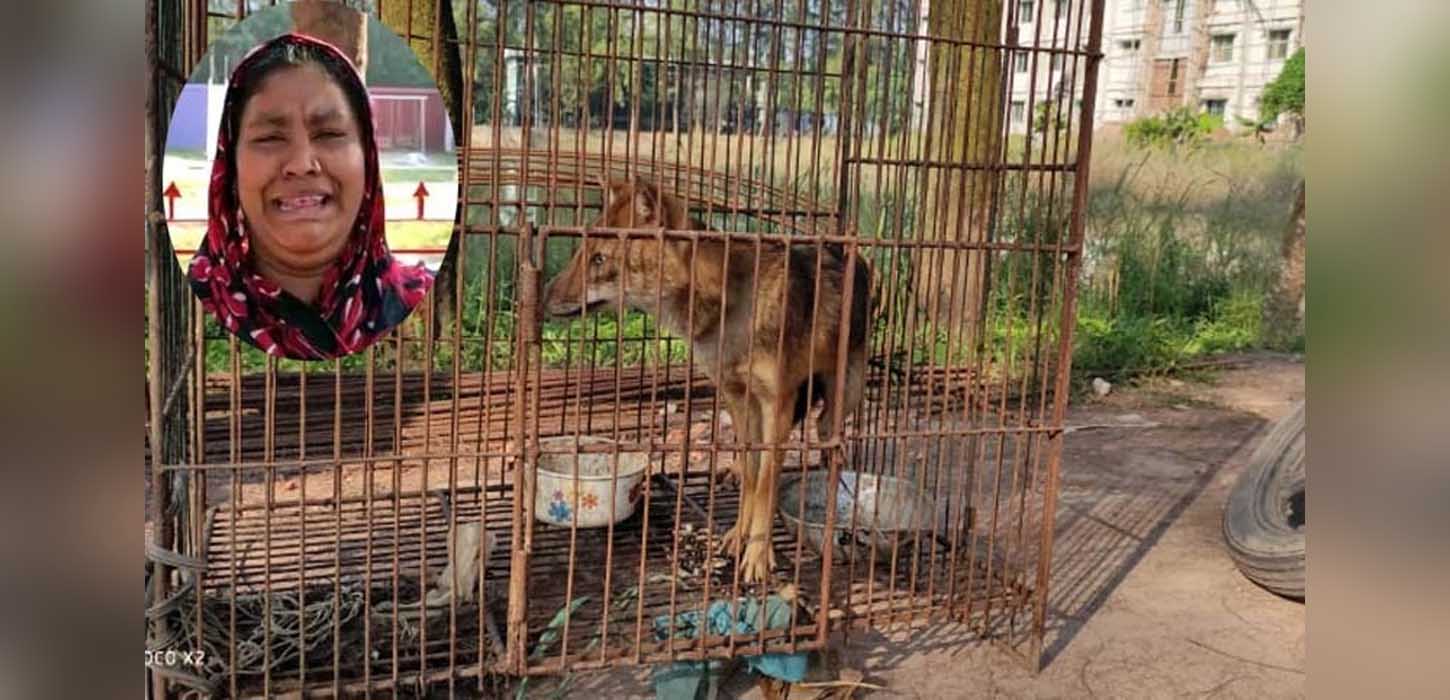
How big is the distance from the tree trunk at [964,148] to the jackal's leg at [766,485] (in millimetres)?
967

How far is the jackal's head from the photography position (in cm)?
530

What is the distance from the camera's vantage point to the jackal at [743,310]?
18.1 ft

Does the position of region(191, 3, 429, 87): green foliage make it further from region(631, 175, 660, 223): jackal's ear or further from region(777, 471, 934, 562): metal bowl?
region(777, 471, 934, 562): metal bowl

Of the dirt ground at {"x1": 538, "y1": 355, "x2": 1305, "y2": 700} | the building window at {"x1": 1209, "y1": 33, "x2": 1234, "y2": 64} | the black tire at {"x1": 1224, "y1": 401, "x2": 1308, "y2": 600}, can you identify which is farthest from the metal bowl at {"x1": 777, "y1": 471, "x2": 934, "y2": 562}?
the building window at {"x1": 1209, "y1": 33, "x2": 1234, "y2": 64}

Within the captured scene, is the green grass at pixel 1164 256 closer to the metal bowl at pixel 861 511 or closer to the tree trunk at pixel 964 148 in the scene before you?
the tree trunk at pixel 964 148

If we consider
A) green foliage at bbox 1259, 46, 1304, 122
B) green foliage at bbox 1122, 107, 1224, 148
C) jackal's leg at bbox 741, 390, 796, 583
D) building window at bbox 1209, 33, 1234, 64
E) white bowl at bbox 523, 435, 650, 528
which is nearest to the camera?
jackal's leg at bbox 741, 390, 796, 583

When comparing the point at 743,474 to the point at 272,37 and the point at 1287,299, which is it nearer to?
the point at 272,37

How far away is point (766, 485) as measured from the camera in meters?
5.51

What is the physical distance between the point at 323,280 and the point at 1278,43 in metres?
17.1

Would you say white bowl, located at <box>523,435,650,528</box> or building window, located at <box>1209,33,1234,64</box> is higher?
building window, located at <box>1209,33,1234,64</box>

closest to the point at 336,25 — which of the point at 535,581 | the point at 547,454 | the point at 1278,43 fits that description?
the point at 547,454

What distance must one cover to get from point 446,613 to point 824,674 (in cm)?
176

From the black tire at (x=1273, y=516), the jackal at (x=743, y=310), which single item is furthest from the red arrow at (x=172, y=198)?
the black tire at (x=1273, y=516)

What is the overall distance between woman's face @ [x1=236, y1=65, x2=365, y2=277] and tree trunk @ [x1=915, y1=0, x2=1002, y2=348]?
270 cm
